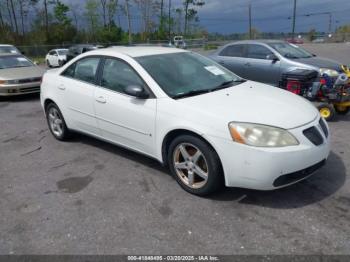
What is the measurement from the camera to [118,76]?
4160 mm

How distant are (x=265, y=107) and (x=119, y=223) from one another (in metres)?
1.87

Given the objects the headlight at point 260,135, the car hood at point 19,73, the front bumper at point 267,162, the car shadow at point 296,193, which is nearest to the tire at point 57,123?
the car shadow at point 296,193

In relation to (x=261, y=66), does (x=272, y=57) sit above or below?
above

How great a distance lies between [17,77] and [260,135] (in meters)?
8.27

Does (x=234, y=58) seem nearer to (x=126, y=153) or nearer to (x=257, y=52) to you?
(x=257, y=52)

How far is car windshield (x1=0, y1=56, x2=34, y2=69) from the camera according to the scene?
10.1 meters

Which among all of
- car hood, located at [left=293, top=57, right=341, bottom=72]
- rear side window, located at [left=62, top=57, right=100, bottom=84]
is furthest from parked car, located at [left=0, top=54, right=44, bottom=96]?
car hood, located at [left=293, top=57, right=341, bottom=72]

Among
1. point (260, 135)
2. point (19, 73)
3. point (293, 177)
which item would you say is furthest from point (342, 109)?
point (19, 73)

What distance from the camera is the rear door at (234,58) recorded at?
350 inches

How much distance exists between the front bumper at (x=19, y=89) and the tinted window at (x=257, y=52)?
6.18 m

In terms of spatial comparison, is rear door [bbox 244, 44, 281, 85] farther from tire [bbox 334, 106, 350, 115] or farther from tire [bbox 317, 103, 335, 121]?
tire [bbox 317, 103, 335, 121]

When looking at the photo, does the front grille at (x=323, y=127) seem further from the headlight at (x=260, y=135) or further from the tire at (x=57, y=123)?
the tire at (x=57, y=123)

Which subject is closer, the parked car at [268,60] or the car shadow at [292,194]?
the car shadow at [292,194]

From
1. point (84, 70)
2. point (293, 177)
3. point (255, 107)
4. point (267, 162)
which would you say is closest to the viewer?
point (267, 162)
